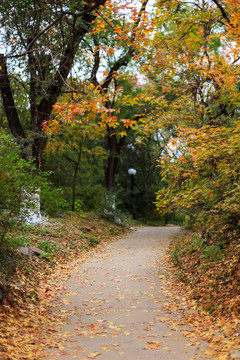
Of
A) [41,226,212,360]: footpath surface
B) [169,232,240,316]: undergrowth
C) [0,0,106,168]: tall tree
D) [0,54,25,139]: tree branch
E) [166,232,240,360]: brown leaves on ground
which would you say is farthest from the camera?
[0,54,25,139]: tree branch

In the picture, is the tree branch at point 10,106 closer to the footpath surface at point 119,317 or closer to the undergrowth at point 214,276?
the footpath surface at point 119,317

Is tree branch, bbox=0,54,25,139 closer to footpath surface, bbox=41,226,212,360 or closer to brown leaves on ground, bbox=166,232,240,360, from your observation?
footpath surface, bbox=41,226,212,360

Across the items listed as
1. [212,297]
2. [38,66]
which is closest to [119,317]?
[212,297]

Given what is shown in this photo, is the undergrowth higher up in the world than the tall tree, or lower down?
lower down

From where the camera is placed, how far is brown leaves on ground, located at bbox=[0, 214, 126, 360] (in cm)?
445

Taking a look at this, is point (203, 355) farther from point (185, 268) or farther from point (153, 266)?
point (153, 266)

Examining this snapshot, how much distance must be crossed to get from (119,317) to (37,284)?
2099mm

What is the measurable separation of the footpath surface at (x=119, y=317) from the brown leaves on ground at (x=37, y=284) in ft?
0.74

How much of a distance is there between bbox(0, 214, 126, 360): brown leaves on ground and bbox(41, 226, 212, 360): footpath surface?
224 mm

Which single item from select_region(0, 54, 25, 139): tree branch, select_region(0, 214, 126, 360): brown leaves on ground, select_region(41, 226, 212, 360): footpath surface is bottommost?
select_region(41, 226, 212, 360): footpath surface

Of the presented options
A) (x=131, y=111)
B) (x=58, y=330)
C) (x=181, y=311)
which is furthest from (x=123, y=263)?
(x=131, y=111)

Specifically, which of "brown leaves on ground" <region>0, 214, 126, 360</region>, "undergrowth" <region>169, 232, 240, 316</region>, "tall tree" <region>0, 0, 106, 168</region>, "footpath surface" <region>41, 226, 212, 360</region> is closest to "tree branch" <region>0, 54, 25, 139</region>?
"tall tree" <region>0, 0, 106, 168</region>

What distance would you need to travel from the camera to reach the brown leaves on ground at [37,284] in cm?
445

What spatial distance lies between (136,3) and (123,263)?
244 inches
